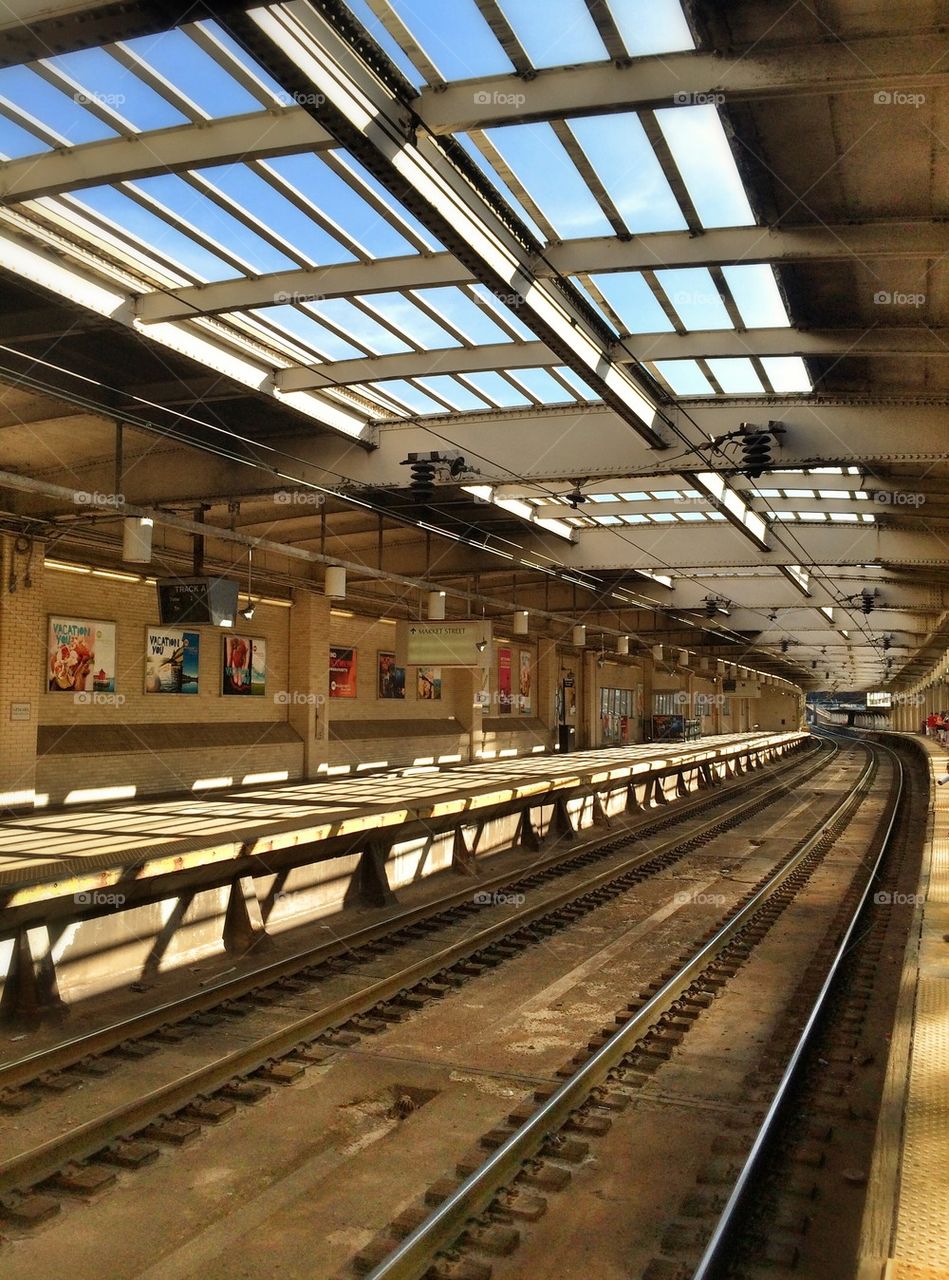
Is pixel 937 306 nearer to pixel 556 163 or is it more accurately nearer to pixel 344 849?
pixel 556 163

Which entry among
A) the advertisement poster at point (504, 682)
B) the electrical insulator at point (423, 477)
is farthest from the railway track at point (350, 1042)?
the advertisement poster at point (504, 682)

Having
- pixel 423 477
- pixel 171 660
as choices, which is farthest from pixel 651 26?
pixel 171 660

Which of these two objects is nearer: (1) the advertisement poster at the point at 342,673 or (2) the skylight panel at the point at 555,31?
(2) the skylight panel at the point at 555,31

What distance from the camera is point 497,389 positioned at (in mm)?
10984

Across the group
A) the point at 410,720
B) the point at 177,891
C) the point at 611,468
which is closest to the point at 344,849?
the point at 177,891

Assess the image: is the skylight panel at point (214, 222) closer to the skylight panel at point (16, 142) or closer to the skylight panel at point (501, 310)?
the skylight panel at point (16, 142)

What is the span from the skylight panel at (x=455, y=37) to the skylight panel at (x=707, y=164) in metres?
1.08

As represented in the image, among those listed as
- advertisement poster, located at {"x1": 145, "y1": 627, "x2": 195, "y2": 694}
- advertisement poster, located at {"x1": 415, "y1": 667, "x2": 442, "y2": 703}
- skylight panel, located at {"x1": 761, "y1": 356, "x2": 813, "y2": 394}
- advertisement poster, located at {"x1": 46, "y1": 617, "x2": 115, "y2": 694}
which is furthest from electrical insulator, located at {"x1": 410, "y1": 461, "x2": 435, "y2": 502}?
advertisement poster, located at {"x1": 415, "y1": 667, "x2": 442, "y2": 703}

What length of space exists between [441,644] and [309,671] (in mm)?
3150

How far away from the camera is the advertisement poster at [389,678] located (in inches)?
853

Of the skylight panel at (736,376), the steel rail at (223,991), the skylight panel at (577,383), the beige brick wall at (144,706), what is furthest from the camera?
the beige brick wall at (144,706)

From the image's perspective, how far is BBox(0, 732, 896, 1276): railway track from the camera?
196 inches

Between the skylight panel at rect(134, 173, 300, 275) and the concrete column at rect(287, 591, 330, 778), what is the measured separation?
10394mm

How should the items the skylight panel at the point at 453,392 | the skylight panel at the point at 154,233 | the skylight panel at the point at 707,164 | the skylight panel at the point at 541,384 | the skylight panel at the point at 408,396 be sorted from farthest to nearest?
the skylight panel at the point at 408,396 → the skylight panel at the point at 453,392 → the skylight panel at the point at 541,384 → the skylight panel at the point at 154,233 → the skylight panel at the point at 707,164
